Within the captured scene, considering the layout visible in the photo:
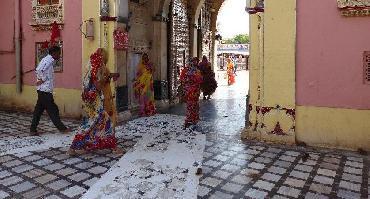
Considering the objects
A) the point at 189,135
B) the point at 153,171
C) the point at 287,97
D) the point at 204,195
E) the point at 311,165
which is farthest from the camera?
the point at 189,135

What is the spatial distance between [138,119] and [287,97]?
13.0 ft

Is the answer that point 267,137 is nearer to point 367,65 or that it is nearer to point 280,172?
point 280,172

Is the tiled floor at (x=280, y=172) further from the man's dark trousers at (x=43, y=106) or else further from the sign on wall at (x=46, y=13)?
the sign on wall at (x=46, y=13)

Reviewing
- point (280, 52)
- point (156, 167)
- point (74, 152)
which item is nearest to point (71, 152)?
point (74, 152)

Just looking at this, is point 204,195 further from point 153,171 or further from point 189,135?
point 189,135

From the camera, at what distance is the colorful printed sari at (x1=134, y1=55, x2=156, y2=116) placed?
350 inches

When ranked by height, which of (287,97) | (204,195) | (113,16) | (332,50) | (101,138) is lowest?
(204,195)

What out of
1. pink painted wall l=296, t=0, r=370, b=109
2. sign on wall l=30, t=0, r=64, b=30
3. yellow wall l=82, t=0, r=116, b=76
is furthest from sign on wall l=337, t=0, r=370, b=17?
sign on wall l=30, t=0, r=64, b=30

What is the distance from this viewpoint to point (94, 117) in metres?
5.31

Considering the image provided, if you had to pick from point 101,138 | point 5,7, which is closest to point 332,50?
point 101,138

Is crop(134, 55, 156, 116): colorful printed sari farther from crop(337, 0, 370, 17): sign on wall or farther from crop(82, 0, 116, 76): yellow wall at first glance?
crop(337, 0, 370, 17): sign on wall

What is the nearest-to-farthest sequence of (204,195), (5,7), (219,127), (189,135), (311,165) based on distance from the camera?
(204,195) < (311,165) < (189,135) < (219,127) < (5,7)

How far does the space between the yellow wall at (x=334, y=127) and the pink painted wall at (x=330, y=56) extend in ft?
0.39

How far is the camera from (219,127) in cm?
764
